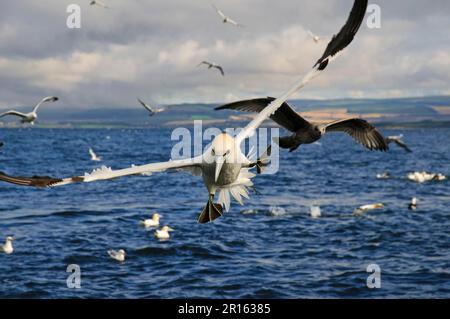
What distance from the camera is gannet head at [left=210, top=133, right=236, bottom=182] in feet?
30.5

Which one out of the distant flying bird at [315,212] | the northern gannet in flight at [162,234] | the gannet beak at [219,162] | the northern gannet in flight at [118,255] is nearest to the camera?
the gannet beak at [219,162]

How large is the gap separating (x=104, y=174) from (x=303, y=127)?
27.4 ft

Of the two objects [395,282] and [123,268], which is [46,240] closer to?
[123,268]

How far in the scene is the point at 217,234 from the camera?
99.0 feet

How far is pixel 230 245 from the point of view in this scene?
27.8 metres

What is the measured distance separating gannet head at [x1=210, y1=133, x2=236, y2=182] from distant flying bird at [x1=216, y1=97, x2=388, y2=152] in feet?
16.0

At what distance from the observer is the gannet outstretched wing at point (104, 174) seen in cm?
844

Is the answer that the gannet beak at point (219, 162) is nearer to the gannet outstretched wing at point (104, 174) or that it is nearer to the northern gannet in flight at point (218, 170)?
the northern gannet in flight at point (218, 170)

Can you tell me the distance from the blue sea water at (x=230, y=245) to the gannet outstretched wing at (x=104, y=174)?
11716mm

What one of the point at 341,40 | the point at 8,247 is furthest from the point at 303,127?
the point at 8,247

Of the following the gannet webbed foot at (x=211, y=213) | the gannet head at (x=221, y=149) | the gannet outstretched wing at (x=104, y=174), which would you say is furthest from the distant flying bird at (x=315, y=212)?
the gannet head at (x=221, y=149)

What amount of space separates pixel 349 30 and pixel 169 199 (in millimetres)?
32386

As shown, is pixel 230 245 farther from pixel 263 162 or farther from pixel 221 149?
pixel 221 149

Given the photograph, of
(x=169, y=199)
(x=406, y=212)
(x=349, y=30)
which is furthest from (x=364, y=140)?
(x=169, y=199)
